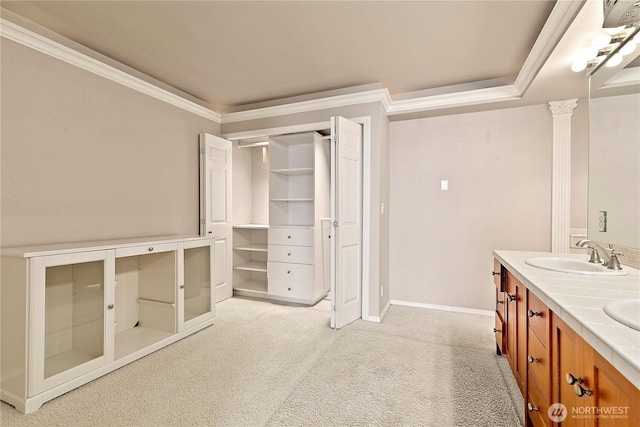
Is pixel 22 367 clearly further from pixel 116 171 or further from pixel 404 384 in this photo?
pixel 404 384

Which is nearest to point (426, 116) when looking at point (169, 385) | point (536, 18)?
point (536, 18)

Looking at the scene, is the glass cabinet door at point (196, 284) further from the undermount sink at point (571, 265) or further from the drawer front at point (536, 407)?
the undermount sink at point (571, 265)

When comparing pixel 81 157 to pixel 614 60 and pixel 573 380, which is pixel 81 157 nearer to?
pixel 573 380

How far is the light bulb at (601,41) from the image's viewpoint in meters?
1.79

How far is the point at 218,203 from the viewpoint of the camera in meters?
3.73

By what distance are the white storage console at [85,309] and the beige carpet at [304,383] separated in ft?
0.43

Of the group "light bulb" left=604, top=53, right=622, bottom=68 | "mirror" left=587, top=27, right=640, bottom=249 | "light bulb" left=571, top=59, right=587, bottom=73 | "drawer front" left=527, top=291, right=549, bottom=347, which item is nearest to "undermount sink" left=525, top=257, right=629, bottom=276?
"mirror" left=587, top=27, right=640, bottom=249

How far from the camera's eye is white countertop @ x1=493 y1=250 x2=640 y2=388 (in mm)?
696

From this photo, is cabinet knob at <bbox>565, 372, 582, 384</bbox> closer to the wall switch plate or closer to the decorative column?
the wall switch plate

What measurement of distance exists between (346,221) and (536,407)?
1.95m

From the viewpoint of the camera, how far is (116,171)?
2682 mm

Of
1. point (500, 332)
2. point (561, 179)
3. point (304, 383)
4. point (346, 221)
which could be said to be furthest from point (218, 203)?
point (561, 179)
